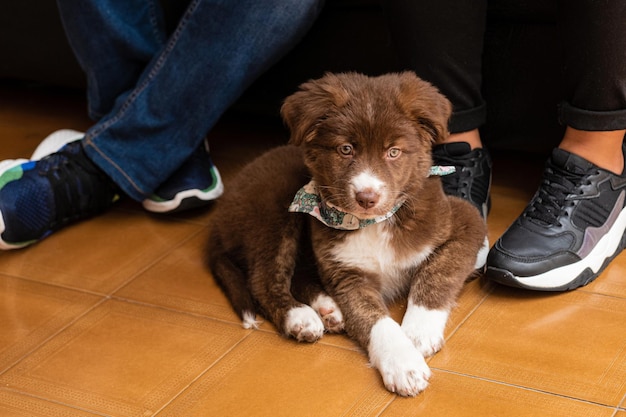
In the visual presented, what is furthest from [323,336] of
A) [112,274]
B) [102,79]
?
[102,79]

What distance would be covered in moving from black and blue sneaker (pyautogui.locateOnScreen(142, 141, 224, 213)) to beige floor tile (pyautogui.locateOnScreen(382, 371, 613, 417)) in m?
1.26

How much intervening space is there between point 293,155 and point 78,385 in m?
0.91

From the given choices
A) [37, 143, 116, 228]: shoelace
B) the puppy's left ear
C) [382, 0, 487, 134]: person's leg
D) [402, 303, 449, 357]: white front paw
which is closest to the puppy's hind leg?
[402, 303, 449, 357]: white front paw

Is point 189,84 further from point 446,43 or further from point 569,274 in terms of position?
point 569,274

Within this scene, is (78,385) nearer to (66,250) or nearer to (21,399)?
(21,399)

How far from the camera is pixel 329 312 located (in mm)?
2236

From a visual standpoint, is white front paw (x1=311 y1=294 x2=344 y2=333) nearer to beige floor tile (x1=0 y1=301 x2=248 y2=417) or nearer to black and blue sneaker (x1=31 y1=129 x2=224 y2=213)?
beige floor tile (x1=0 y1=301 x2=248 y2=417)

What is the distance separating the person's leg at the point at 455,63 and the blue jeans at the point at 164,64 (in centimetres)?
46

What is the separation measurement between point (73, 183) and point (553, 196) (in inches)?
62.4

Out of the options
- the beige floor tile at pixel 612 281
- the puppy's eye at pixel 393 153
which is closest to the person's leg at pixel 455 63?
the beige floor tile at pixel 612 281

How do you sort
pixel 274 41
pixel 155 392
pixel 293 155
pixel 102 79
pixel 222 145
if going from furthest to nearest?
pixel 222 145 < pixel 102 79 < pixel 274 41 < pixel 293 155 < pixel 155 392

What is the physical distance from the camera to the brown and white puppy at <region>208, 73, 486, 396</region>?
2.05 meters

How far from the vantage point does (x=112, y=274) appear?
268 cm

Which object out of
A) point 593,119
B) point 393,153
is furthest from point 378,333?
point 593,119
